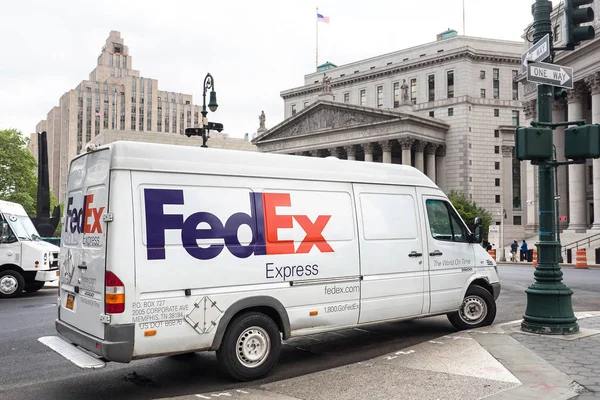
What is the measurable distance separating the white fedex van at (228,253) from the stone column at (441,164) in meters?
70.1

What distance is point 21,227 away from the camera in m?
16.0

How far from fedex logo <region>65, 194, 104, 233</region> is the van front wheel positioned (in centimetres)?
590

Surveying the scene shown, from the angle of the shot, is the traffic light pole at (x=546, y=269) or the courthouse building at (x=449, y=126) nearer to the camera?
the traffic light pole at (x=546, y=269)

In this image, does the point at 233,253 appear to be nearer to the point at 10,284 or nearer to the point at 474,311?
the point at 474,311

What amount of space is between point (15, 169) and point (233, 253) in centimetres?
6920

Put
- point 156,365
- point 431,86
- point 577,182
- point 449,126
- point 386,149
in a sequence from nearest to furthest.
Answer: point 156,365 < point 577,182 < point 386,149 < point 449,126 < point 431,86

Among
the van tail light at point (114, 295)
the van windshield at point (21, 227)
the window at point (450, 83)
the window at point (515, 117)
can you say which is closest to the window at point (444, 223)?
the van tail light at point (114, 295)

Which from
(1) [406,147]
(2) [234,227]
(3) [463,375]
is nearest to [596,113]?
(1) [406,147]

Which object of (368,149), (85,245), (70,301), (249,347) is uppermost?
(368,149)

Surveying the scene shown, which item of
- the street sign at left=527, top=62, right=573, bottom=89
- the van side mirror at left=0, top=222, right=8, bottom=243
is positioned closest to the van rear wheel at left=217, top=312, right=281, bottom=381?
the street sign at left=527, top=62, right=573, bottom=89

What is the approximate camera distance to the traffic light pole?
8.61 m

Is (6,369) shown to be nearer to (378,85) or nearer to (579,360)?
(579,360)

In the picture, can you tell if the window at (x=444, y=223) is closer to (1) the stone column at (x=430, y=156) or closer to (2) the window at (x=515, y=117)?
(1) the stone column at (x=430, y=156)

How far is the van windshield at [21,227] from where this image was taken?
15609 millimetres
